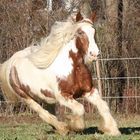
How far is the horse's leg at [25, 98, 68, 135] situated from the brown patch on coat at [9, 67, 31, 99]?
0.13m

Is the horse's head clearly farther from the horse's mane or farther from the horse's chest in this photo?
the horse's chest

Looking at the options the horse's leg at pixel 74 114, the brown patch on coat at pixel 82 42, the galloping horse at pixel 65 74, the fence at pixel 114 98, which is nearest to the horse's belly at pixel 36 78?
A: the galloping horse at pixel 65 74

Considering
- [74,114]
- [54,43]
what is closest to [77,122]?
[74,114]

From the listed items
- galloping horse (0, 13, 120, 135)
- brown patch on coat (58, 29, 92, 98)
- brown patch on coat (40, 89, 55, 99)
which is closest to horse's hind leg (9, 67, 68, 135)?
galloping horse (0, 13, 120, 135)

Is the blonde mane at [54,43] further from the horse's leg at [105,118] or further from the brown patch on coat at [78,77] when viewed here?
the horse's leg at [105,118]

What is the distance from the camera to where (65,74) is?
862cm

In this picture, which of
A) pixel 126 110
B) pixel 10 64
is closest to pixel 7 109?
pixel 126 110

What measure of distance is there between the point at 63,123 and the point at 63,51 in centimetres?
111

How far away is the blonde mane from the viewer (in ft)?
29.0

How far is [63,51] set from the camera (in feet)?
28.9

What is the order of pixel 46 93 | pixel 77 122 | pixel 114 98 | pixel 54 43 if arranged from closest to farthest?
pixel 77 122 → pixel 46 93 → pixel 54 43 → pixel 114 98

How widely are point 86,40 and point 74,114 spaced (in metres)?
1.15

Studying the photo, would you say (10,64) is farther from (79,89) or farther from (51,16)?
(51,16)

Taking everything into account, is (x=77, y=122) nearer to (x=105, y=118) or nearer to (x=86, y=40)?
(x=105, y=118)
